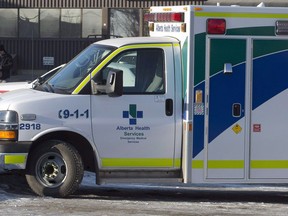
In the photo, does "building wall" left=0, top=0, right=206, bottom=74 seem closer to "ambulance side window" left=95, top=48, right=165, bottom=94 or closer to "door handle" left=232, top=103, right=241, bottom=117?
"ambulance side window" left=95, top=48, right=165, bottom=94

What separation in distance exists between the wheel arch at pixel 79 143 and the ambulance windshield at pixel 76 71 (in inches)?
20.0

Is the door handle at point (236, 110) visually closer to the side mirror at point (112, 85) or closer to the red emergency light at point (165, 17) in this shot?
the red emergency light at point (165, 17)

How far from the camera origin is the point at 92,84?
29.9 feet

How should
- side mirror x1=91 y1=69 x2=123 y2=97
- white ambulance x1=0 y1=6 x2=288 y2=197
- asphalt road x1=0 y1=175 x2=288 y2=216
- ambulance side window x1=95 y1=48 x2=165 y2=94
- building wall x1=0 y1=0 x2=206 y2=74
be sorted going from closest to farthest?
asphalt road x1=0 y1=175 x2=288 y2=216 → side mirror x1=91 y1=69 x2=123 y2=97 → white ambulance x1=0 y1=6 x2=288 y2=197 → ambulance side window x1=95 y1=48 x2=165 y2=94 → building wall x1=0 y1=0 x2=206 y2=74

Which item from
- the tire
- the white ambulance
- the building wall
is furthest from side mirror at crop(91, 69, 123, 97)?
the building wall

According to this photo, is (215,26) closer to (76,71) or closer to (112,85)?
(112,85)

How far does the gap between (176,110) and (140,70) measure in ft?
2.11

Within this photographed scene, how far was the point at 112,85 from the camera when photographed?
9.01 metres

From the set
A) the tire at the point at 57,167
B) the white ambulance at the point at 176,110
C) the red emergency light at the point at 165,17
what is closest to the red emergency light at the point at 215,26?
the white ambulance at the point at 176,110

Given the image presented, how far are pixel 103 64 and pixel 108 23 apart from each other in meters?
28.7

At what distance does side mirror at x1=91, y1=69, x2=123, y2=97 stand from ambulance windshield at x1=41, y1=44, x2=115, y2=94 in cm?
23

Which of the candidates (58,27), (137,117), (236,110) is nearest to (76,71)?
(137,117)

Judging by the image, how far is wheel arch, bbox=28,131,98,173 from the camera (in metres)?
9.12

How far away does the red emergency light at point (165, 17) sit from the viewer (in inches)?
365
